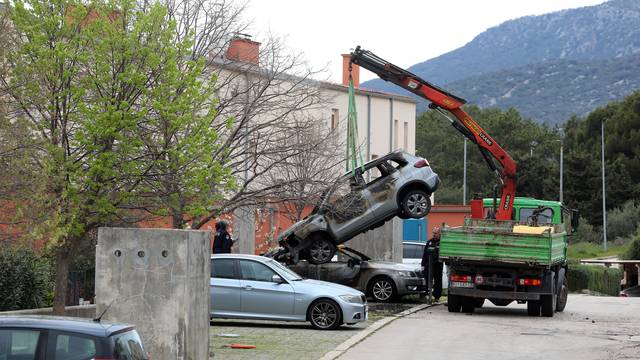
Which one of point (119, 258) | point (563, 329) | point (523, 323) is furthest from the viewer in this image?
point (523, 323)

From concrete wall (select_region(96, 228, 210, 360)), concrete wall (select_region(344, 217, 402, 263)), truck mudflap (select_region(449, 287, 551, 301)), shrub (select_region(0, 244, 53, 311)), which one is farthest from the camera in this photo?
concrete wall (select_region(344, 217, 402, 263))

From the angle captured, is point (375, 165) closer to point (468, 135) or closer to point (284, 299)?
point (468, 135)

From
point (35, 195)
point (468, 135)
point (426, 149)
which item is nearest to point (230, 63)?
point (468, 135)

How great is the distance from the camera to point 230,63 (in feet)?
82.9

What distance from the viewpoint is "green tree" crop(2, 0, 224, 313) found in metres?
16.5

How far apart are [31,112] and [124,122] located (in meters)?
1.95

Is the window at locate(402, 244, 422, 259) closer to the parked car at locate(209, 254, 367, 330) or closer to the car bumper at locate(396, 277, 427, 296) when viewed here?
the car bumper at locate(396, 277, 427, 296)

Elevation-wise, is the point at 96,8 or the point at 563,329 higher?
the point at 96,8

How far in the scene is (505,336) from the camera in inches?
766

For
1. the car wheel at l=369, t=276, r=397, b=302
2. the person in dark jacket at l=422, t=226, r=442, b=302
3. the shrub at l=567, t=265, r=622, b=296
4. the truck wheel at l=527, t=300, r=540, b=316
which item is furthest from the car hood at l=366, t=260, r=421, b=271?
the shrub at l=567, t=265, r=622, b=296

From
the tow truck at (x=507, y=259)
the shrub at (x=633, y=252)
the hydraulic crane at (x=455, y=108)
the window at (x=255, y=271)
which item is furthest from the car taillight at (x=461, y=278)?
the shrub at (x=633, y=252)

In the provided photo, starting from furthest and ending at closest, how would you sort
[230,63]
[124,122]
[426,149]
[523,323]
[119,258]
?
[426,149] < [230,63] < [523,323] < [124,122] < [119,258]

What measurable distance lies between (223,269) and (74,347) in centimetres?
1089

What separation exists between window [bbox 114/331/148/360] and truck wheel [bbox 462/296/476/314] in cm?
1571
